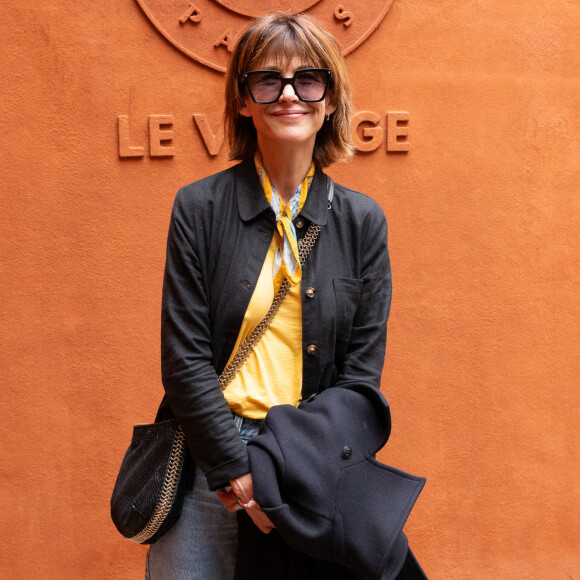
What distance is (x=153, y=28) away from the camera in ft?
12.7

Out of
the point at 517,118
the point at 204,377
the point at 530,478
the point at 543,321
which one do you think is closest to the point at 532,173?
the point at 517,118

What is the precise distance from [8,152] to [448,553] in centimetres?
261

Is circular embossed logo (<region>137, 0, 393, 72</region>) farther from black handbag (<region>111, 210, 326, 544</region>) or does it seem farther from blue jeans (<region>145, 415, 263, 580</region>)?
blue jeans (<region>145, 415, 263, 580</region>)

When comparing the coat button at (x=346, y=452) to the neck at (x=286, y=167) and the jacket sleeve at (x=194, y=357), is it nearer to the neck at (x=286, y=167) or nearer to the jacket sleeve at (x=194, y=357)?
the jacket sleeve at (x=194, y=357)

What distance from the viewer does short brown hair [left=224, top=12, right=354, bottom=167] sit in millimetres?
2189

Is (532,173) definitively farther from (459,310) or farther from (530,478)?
(530,478)

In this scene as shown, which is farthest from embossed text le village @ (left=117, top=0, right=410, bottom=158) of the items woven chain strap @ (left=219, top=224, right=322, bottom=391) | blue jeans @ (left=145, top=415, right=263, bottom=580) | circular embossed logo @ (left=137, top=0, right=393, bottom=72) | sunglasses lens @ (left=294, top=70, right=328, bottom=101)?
blue jeans @ (left=145, top=415, right=263, bottom=580)

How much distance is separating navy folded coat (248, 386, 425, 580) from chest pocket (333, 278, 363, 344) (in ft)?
0.50

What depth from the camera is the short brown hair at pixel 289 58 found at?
2.19 metres

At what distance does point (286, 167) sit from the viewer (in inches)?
90.7

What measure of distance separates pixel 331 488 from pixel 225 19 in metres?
2.44

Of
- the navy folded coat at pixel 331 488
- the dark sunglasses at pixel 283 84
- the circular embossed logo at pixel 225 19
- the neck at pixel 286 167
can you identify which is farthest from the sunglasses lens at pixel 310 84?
the circular embossed logo at pixel 225 19

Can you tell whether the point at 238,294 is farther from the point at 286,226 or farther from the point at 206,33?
the point at 206,33

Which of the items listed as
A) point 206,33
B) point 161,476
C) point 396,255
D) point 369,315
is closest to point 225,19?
point 206,33
